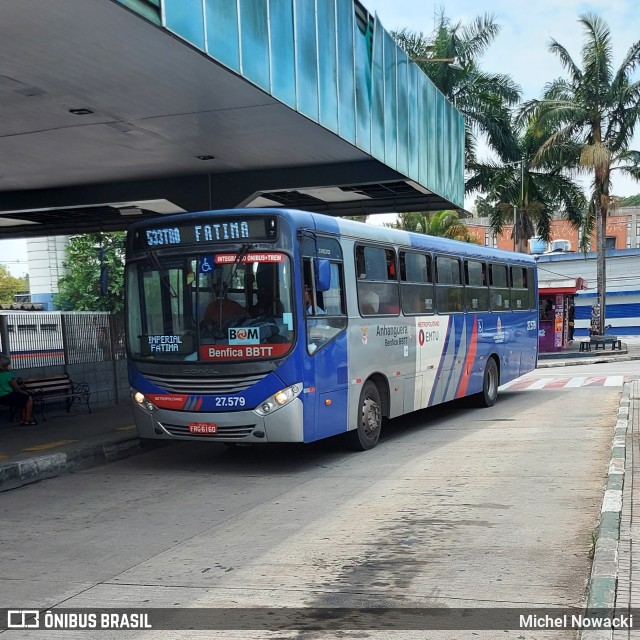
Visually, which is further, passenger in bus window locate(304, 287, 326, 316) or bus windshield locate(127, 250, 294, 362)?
passenger in bus window locate(304, 287, 326, 316)

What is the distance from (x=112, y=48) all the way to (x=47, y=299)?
47.1 metres

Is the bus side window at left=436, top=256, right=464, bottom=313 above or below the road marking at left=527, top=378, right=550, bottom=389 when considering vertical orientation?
above

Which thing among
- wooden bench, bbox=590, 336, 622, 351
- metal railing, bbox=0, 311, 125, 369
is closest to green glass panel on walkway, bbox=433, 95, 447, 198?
metal railing, bbox=0, 311, 125, 369

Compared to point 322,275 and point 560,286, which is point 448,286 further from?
point 560,286

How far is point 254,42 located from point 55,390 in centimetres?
811

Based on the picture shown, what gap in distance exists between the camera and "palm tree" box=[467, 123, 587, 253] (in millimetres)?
35769

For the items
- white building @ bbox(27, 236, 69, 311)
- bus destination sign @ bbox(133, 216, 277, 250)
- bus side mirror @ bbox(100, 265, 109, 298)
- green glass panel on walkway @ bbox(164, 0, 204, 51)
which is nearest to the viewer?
green glass panel on walkway @ bbox(164, 0, 204, 51)

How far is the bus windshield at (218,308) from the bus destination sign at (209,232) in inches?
7.2

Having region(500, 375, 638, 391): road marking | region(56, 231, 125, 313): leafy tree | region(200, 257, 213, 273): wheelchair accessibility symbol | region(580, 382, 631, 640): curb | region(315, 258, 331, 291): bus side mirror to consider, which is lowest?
region(500, 375, 638, 391): road marking

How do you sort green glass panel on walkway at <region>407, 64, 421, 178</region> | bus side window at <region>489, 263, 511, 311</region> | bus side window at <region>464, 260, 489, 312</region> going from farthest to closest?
1. green glass panel on walkway at <region>407, 64, 421, 178</region>
2. bus side window at <region>489, 263, 511, 311</region>
3. bus side window at <region>464, 260, 489, 312</region>

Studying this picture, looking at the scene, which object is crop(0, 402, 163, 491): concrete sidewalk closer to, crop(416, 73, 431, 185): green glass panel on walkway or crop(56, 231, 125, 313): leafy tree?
crop(416, 73, 431, 185): green glass panel on walkway

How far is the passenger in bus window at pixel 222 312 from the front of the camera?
968 cm

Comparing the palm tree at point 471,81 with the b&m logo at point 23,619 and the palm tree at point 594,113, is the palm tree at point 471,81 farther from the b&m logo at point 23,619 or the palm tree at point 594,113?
the b&m logo at point 23,619

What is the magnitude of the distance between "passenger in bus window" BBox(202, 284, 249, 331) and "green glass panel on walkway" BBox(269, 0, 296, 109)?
10.3 feet
